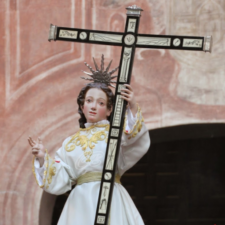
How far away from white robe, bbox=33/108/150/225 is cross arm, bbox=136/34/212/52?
47 cm

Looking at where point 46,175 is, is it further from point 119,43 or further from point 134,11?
point 134,11

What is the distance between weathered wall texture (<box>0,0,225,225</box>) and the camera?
9.52 m

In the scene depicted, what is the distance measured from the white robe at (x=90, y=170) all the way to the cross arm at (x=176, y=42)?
1.54 ft

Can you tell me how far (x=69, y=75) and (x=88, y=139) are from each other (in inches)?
58.2

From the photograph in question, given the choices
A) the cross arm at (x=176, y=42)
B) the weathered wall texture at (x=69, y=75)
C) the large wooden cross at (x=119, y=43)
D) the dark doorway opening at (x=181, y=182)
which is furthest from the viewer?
the dark doorway opening at (x=181, y=182)

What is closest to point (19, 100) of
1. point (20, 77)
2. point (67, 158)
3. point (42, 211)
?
point (20, 77)

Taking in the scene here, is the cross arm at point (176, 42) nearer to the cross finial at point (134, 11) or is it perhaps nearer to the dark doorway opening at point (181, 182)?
the cross finial at point (134, 11)

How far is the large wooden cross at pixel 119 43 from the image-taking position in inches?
308

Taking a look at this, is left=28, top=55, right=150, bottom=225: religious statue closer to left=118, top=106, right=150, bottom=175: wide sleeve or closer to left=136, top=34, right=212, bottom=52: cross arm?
left=118, top=106, right=150, bottom=175: wide sleeve

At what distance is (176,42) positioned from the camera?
8039 mm

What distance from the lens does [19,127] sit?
9609 millimetres

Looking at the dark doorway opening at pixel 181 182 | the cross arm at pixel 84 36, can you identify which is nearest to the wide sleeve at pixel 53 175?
the cross arm at pixel 84 36

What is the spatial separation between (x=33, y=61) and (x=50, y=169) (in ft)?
5.88

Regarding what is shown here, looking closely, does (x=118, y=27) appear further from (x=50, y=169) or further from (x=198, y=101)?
(x=50, y=169)
